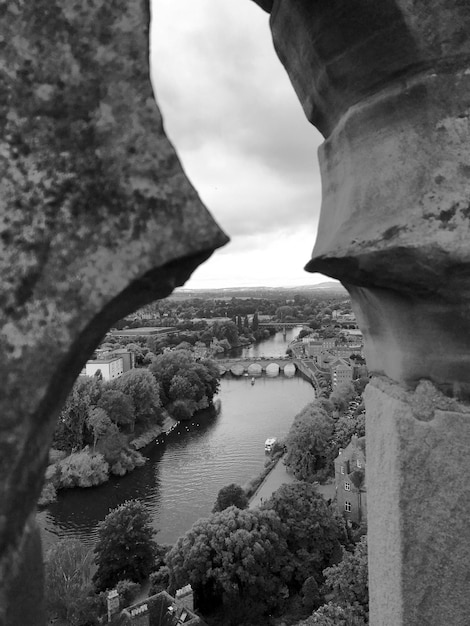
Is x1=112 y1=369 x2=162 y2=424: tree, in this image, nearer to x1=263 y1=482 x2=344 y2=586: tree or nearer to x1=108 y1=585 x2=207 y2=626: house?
x1=263 y1=482 x2=344 y2=586: tree

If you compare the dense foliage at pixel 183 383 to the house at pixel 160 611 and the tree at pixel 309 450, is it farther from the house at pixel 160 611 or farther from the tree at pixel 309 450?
the house at pixel 160 611

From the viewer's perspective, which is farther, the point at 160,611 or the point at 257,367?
the point at 257,367

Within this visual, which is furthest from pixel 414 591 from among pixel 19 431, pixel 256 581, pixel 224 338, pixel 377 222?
pixel 224 338

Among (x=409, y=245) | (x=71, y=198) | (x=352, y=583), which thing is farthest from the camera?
(x=352, y=583)

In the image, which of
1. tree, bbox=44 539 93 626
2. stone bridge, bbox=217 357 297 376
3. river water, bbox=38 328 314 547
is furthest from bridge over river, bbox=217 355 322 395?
tree, bbox=44 539 93 626

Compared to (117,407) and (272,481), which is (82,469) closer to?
(117,407)

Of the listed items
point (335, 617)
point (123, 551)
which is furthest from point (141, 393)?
point (335, 617)

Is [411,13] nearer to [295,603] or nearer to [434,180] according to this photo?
[434,180]
